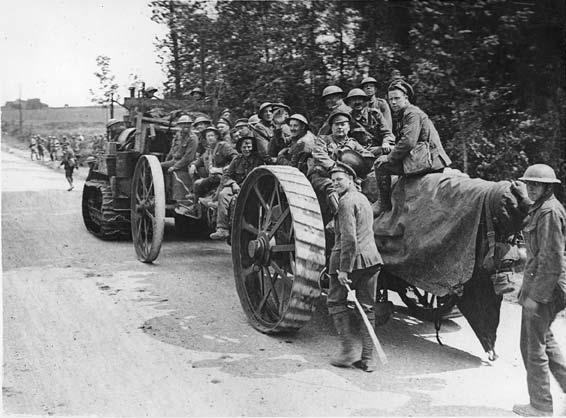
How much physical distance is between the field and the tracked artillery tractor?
36.2 m

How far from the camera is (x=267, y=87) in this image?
11422mm

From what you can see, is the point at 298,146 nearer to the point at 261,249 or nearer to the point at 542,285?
the point at 261,249

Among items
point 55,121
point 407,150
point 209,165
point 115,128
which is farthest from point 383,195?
point 55,121

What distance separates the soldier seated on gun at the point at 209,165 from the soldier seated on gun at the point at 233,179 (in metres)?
0.47

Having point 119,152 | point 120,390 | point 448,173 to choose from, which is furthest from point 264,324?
point 119,152

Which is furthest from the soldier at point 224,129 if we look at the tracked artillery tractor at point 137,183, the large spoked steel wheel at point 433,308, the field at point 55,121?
the field at point 55,121

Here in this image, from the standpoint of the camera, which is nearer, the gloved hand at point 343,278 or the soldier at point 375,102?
the gloved hand at point 343,278

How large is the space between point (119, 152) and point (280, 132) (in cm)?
492

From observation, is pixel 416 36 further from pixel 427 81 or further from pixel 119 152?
pixel 119 152

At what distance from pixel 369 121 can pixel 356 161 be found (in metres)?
1.17

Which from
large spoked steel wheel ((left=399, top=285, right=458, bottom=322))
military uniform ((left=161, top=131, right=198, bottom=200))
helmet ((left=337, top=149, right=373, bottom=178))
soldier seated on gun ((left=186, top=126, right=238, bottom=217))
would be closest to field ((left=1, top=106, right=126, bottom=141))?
military uniform ((left=161, top=131, right=198, bottom=200))

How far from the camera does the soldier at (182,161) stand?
9.68 m

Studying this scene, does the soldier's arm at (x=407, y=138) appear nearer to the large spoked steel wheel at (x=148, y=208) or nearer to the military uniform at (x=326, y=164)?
the military uniform at (x=326, y=164)

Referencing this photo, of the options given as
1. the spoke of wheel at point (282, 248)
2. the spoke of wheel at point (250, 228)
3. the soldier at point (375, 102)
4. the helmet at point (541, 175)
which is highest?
the soldier at point (375, 102)
